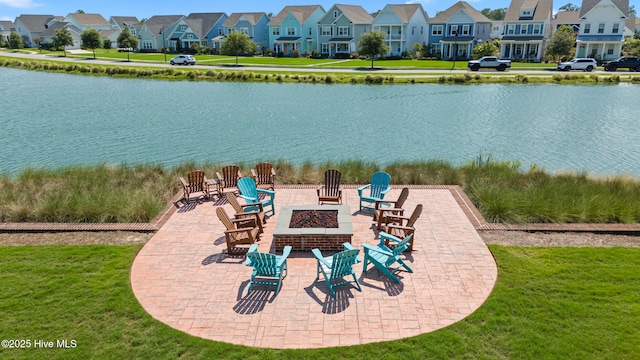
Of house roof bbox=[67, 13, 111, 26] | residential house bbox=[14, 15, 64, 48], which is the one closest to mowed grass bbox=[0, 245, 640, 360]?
residential house bbox=[14, 15, 64, 48]

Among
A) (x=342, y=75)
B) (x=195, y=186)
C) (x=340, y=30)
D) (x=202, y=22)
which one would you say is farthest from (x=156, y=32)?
(x=195, y=186)

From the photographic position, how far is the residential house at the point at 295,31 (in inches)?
3081

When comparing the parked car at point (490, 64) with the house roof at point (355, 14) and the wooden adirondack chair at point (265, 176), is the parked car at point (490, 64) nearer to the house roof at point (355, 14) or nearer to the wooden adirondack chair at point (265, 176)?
the house roof at point (355, 14)

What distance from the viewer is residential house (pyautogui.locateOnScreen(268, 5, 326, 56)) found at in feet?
257

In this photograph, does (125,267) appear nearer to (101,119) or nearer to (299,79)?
(101,119)

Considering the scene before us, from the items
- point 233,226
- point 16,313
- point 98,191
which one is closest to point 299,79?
point 98,191

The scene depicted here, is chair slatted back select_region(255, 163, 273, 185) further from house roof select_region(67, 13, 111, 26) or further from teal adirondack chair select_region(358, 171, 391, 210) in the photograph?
house roof select_region(67, 13, 111, 26)

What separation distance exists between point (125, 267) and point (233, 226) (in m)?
2.54

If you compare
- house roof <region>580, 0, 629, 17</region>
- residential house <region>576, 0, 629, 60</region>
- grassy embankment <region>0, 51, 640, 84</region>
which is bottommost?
grassy embankment <region>0, 51, 640, 84</region>

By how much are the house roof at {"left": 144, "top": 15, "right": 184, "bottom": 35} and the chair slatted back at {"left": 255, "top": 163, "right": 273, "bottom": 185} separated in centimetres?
8379

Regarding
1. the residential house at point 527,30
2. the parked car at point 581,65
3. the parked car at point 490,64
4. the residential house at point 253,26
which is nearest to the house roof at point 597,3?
the residential house at point 527,30

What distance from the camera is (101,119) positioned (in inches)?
1207

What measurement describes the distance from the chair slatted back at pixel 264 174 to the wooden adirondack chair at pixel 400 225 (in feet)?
14.4

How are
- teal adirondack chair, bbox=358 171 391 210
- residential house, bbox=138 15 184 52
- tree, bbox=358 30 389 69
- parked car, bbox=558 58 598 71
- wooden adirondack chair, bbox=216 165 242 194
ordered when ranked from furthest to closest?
1. residential house, bbox=138 15 184 52
2. tree, bbox=358 30 389 69
3. parked car, bbox=558 58 598 71
4. wooden adirondack chair, bbox=216 165 242 194
5. teal adirondack chair, bbox=358 171 391 210
